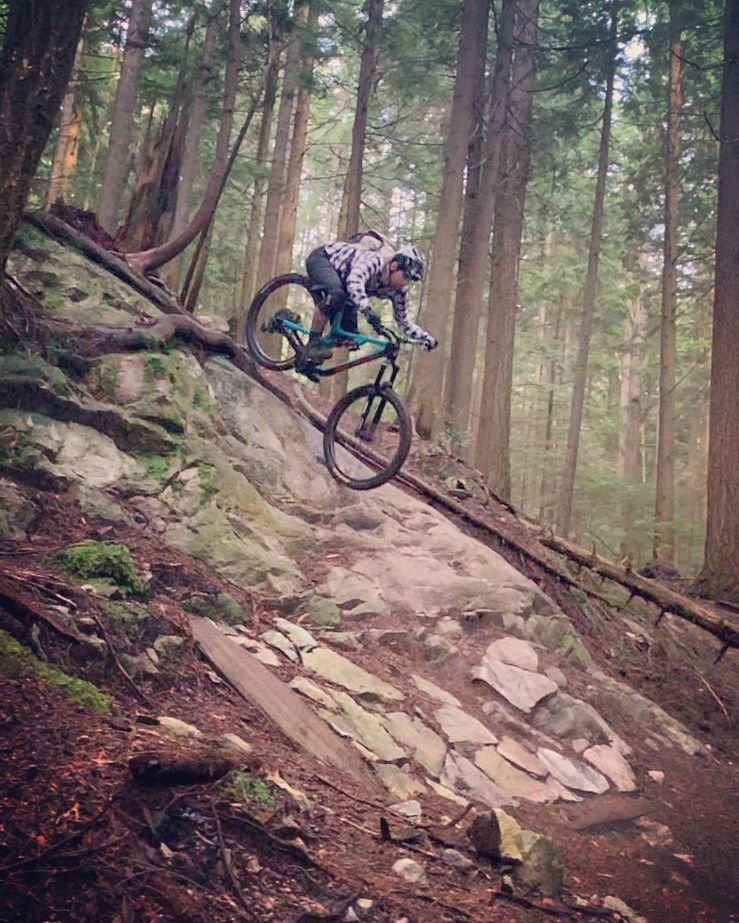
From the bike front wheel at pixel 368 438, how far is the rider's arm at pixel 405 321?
61 centimetres

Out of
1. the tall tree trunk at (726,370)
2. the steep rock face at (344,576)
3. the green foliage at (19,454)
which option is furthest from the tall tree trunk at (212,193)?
the tall tree trunk at (726,370)

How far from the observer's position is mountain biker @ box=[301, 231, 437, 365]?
679 cm

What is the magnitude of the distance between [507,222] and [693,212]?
6626 mm

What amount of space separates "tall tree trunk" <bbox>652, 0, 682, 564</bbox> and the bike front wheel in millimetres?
9377

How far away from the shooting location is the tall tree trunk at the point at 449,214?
12188 millimetres

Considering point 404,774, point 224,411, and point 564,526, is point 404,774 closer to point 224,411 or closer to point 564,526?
point 224,411

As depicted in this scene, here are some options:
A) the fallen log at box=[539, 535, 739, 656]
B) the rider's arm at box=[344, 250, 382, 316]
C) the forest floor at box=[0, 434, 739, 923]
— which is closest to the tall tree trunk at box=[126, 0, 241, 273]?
the rider's arm at box=[344, 250, 382, 316]

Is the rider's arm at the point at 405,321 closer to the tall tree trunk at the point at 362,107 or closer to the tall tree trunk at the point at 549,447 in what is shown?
Result: the tall tree trunk at the point at 362,107

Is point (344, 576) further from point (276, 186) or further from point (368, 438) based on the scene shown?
point (276, 186)

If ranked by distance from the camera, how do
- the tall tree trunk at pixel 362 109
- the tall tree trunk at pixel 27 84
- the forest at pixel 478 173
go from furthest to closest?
the tall tree trunk at pixel 362 109, the forest at pixel 478 173, the tall tree trunk at pixel 27 84

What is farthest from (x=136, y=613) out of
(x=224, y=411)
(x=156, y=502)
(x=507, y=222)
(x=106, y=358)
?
(x=507, y=222)

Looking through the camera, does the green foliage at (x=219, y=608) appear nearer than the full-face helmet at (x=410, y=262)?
Yes

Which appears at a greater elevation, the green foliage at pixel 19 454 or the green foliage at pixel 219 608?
the green foliage at pixel 19 454

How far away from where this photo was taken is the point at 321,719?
15.2 feet
